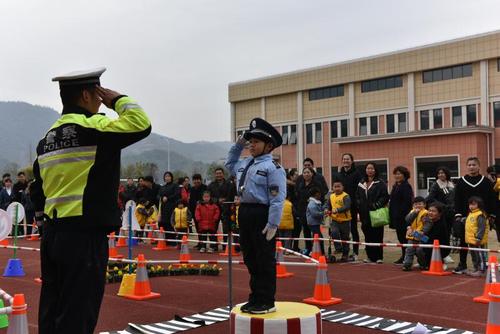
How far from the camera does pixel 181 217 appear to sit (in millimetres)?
15383

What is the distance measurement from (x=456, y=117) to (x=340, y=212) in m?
38.9

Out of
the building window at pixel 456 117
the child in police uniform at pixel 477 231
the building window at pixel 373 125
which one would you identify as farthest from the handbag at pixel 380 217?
the building window at pixel 373 125

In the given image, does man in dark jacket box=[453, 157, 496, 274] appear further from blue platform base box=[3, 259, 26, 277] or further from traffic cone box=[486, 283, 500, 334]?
blue platform base box=[3, 259, 26, 277]

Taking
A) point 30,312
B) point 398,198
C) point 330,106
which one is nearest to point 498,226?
point 398,198

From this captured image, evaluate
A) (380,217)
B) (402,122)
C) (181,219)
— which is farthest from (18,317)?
(402,122)

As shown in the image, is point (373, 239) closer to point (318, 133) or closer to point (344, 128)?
point (344, 128)

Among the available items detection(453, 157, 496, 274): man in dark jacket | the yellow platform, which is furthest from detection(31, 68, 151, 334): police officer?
detection(453, 157, 496, 274): man in dark jacket

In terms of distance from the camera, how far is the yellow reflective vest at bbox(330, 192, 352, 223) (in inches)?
468

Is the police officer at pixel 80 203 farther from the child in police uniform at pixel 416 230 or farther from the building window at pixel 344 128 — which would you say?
the building window at pixel 344 128

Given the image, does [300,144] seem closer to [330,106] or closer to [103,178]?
[330,106]

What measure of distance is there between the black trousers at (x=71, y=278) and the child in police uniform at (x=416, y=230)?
8.43 m

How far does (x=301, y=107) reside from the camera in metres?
59.0

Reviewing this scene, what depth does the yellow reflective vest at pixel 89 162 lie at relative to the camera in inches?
131

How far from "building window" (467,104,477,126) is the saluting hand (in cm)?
4641
